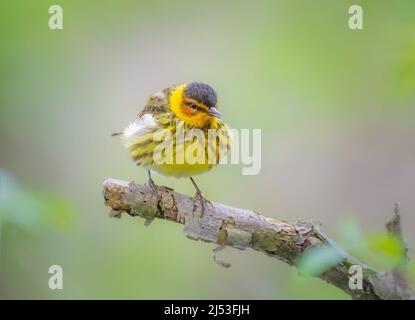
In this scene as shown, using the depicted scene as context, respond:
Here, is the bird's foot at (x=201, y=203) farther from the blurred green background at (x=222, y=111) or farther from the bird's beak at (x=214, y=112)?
the blurred green background at (x=222, y=111)

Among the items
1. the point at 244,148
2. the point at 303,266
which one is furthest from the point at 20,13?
the point at 303,266

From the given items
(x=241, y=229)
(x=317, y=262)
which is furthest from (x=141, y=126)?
(x=317, y=262)

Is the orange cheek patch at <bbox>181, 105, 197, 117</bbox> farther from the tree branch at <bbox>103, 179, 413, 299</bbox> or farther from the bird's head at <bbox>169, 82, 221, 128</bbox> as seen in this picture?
the tree branch at <bbox>103, 179, 413, 299</bbox>

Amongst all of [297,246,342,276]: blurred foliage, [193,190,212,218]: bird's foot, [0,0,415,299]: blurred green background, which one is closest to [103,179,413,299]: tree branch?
[193,190,212,218]: bird's foot

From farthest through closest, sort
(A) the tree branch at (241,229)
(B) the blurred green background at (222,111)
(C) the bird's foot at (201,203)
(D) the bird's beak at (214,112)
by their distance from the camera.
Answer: (B) the blurred green background at (222,111), (D) the bird's beak at (214,112), (C) the bird's foot at (201,203), (A) the tree branch at (241,229)

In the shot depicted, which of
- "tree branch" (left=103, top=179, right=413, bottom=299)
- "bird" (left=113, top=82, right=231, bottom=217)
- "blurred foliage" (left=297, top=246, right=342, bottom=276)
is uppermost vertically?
"bird" (left=113, top=82, right=231, bottom=217)

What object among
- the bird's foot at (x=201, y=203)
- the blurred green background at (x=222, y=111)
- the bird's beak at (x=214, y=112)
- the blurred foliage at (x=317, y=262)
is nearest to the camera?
the blurred foliage at (x=317, y=262)

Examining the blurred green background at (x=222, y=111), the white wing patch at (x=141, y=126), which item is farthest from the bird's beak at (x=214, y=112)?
the blurred green background at (x=222, y=111)

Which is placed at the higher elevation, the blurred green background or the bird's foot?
the blurred green background

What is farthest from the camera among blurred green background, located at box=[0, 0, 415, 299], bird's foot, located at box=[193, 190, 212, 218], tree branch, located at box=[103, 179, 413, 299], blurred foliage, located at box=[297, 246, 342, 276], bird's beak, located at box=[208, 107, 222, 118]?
blurred green background, located at box=[0, 0, 415, 299]
